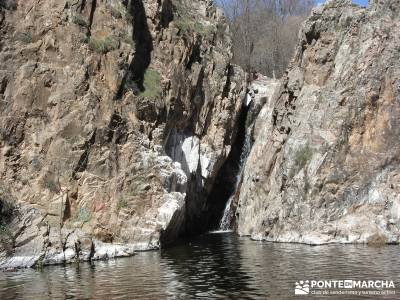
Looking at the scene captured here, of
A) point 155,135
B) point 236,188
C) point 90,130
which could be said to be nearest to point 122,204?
point 90,130

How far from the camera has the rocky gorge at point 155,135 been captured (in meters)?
35.2

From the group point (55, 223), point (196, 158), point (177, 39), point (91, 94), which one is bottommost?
point (55, 223)

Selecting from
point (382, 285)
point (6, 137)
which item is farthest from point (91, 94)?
point (382, 285)

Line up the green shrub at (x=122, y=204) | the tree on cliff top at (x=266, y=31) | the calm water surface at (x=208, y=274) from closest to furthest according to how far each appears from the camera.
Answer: the calm water surface at (x=208, y=274) → the green shrub at (x=122, y=204) → the tree on cliff top at (x=266, y=31)

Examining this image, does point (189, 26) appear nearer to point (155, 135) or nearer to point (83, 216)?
point (155, 135)

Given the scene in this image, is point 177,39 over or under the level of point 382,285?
over

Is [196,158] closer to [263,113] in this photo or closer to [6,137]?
[263,113]

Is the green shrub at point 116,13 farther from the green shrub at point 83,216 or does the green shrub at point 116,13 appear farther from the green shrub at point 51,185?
the green shrub at point 83,216

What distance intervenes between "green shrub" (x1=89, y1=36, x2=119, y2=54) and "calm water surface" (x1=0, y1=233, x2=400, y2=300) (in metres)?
16.8

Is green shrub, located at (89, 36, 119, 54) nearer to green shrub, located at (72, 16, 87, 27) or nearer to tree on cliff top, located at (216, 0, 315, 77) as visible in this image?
green shrub, located at (72, 16, 87, 27)

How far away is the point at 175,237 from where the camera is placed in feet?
138

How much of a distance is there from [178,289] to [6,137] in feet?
67.9

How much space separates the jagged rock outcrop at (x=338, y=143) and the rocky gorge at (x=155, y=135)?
0.35ft

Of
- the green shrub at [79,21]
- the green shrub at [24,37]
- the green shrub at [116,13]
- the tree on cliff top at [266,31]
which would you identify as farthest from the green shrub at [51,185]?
the tree on cliff top at [266,31]
